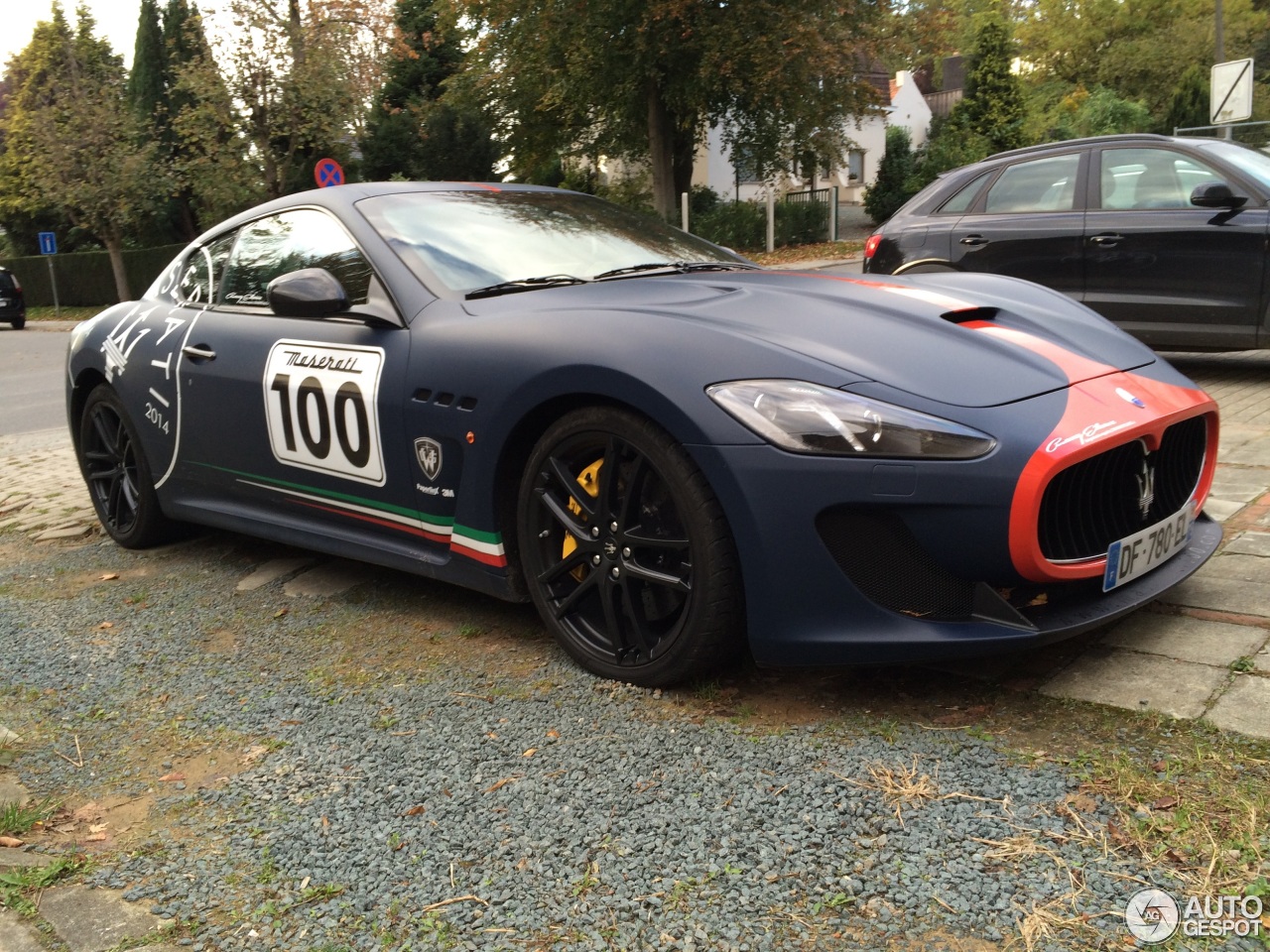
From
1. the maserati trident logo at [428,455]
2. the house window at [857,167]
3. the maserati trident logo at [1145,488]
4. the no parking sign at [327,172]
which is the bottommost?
the maserati trident logo at [1145,488]

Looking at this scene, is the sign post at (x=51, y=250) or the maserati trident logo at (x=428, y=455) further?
the sign post at (x=51, y=250)

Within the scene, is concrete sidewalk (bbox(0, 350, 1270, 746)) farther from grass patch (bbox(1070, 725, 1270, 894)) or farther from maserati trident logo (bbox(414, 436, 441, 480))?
maserati trident logo (bbox(414, 436, 441, 480))

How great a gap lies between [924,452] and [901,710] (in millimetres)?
658

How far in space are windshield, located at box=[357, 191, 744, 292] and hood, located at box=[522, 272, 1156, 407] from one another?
320 millimetres

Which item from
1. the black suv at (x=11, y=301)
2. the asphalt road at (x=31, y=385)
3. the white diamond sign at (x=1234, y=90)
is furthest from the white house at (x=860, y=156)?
the white diamond sign at (x=1234, y=90)

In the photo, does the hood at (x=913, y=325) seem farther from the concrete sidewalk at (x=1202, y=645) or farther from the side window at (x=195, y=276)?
the side window at (x=195, y=276)

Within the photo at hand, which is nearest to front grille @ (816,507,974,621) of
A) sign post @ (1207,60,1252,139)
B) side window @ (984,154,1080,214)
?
side window @ (984,154,1080,214)

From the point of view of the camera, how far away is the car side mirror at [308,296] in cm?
350

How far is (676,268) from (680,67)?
22.8m

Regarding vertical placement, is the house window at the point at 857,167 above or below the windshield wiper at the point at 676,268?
above

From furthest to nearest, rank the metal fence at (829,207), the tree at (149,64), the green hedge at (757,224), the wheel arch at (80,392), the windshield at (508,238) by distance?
the tree at (149,64) < the metal fence at (829,207) < the green hedge at (757,224) < the wheel arch at (80,392) < the windshield at (508,238)

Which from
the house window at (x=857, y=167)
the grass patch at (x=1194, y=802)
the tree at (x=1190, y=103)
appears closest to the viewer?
the grass patch at (x=1194, y=802)

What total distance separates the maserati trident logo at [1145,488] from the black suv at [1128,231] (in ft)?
14.7

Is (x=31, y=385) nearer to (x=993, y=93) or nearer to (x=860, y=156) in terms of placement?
(x=993, y=93)
